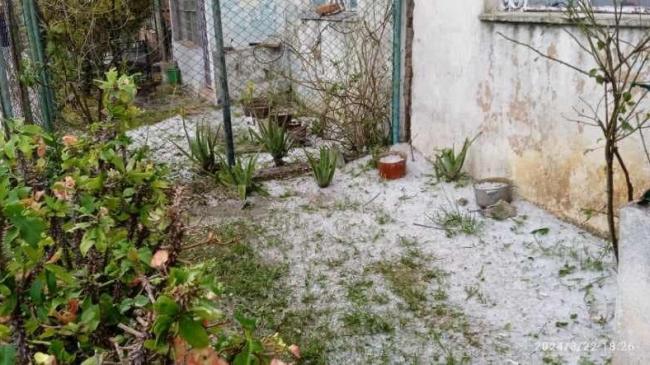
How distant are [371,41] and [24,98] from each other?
9.27 feet

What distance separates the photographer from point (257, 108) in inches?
267

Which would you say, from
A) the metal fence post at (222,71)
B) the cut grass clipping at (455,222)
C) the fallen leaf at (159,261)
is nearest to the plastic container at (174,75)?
the metal fence post at (222,71)

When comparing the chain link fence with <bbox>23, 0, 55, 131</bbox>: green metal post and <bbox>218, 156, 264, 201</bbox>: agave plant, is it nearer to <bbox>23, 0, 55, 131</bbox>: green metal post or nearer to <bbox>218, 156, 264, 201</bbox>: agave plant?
<bbox>23, 0, 55, 131</bbox>: green metal post

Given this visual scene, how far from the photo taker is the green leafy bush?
3.57 feet

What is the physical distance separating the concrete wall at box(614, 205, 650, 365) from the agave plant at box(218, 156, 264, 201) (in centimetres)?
299

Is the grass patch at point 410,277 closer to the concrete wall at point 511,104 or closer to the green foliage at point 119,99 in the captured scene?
the concrete wall at point 511,104

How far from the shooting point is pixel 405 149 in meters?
5.21

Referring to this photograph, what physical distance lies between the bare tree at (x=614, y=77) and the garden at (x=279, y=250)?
24.4 inches

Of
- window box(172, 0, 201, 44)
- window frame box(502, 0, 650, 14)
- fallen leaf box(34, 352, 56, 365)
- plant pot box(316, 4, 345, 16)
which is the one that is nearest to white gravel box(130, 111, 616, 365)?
window frame box(502, 0, 650, 14)

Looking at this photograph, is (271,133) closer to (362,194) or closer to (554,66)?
(362,194)

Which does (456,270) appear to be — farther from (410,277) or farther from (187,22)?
(187,22)

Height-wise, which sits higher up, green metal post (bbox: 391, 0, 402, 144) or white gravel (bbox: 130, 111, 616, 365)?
green metal post (bbox: 391, 0, 402, 144)

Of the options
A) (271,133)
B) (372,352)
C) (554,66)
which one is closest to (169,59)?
(271,133)

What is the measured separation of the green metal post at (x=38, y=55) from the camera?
15.1ft
